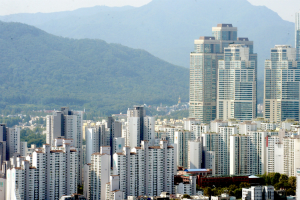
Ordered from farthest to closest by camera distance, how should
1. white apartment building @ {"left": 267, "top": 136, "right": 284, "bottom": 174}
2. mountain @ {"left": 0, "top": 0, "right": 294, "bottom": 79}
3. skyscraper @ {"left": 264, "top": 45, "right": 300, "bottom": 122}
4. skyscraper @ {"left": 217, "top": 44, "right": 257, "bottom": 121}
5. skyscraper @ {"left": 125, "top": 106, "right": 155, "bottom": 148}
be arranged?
mountain @ {"left": 0, "top": 0, "right": 294, "bottom": 79}
skyscraper @ {"left": 264, "top": 45, "right": 300, "bottom": 122}
skyscraper @ {"left": 217, "top": 44, "right": 257, "bottom": 121}
skyscraper @ {"left": 125, "top": 106, "right": 155, "bottom": 148}
white apartment building @ {"left": 267, "top": 136, "right": 284, "bottom": 174}

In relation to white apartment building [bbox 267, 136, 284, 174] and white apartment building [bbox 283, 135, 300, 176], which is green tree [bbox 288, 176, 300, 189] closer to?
white apartment building [bbox 283, 135, 300, 176]

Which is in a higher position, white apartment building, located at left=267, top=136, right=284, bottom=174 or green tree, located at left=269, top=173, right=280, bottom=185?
white apartment building, located at left=267, top=136, right=284, bottom=174

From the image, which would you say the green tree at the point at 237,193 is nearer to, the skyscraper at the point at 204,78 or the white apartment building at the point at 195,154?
the white apartment building at the point at 195,154

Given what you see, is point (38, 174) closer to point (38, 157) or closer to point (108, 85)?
point (38, 157)

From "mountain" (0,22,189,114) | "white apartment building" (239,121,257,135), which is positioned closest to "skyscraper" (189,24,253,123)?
"mountain" (0,22,189,114)

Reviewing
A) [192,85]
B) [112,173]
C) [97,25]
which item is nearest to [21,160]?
[112,173]

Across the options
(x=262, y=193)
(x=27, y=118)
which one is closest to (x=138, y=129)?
(x=262, y=193)

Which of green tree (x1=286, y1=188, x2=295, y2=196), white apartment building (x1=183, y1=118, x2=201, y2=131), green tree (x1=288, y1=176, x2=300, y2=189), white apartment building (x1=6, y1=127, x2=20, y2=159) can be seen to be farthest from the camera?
white apartment building (x1=183, y1=118, x2=201, y2=131)

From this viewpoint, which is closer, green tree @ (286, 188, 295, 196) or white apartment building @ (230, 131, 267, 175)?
green tree @ (286, 188, 295, 196)
